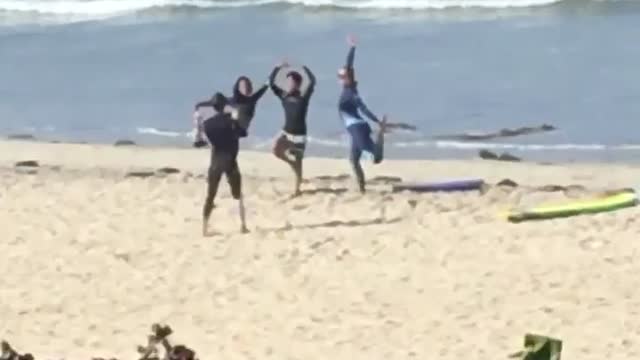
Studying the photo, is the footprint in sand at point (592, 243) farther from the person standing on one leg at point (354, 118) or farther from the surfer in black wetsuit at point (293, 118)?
the surfer in black wetsuit at point (293, 118)

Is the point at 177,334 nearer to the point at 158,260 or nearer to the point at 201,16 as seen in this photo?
the point at 158,260

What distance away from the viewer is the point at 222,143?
1449 cm

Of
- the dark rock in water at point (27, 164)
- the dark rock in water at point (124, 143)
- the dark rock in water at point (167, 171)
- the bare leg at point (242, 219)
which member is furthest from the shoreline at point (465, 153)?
the bare leg at point (242, 219)

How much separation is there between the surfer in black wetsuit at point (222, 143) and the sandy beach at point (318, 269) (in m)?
0.47

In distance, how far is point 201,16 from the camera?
3709 centimetres

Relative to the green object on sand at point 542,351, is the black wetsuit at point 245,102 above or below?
below

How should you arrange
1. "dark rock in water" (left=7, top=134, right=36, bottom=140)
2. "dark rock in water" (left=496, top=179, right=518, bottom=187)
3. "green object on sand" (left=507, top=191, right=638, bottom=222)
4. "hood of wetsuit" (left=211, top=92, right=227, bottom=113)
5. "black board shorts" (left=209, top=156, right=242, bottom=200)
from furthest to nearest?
"dark rock in water" (left=7, top=134, right=36, bottom=140)
"dark rock in water" (left=496, top=179, right=518, bottom=187)
"green object on sand" (left=507, top=191, right=638, bottom=222)
"black board shorts" (left=209, top=156, right=242, bottom=200)
"hood of wetsuit" (left=211, top=92, right=227, bottom=113)

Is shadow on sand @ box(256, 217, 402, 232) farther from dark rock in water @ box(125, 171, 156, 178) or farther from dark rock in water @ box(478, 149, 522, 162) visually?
dark rock in water @ box(478, 149, 522, 162)

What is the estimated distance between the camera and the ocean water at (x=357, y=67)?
22031mm

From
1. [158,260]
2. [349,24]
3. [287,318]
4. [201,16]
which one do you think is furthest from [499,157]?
[201,16]

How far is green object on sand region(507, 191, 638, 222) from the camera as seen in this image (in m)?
15.2

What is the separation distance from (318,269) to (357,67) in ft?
47.2

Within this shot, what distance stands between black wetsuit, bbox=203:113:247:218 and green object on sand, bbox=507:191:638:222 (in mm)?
2448

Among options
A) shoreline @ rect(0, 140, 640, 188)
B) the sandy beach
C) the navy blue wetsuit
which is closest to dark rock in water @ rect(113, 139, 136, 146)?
shoreline @ rect(0, 140, 640, 188)
